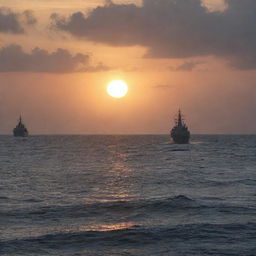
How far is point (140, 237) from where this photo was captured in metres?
28.8

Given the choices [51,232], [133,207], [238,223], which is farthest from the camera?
[133,207]

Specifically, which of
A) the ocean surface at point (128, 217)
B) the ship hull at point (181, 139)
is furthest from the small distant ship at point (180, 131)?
the ocean surface at point (128, 217)

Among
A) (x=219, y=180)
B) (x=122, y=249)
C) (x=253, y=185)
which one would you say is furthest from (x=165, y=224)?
(x=219, y=180)

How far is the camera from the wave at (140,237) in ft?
87.9

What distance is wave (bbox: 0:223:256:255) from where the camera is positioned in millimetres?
26797

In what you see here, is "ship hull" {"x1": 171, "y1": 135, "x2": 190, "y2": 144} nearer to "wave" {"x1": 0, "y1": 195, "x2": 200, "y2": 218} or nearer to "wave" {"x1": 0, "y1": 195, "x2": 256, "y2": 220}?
"wave" {"x1": 0, "y1": 195, "x2": 200, "y2": 218}

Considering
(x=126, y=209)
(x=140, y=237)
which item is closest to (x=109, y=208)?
(x=126, y=209)

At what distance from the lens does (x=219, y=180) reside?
58406 mm

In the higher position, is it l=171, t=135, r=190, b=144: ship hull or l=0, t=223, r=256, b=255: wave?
l=171, t=135, r=190, b=144: ship hull

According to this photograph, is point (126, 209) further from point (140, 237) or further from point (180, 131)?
point (180, 131)

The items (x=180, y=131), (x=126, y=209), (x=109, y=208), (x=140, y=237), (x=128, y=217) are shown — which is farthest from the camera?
(x=180, y=131)

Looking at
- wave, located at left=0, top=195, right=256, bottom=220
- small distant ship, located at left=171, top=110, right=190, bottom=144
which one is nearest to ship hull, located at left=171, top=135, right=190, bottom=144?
small distant ship, located at left=171, top=110, right=190, bottom=144

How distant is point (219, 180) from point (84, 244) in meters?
34.0

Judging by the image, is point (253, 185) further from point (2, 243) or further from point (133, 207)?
point (2, 243)
